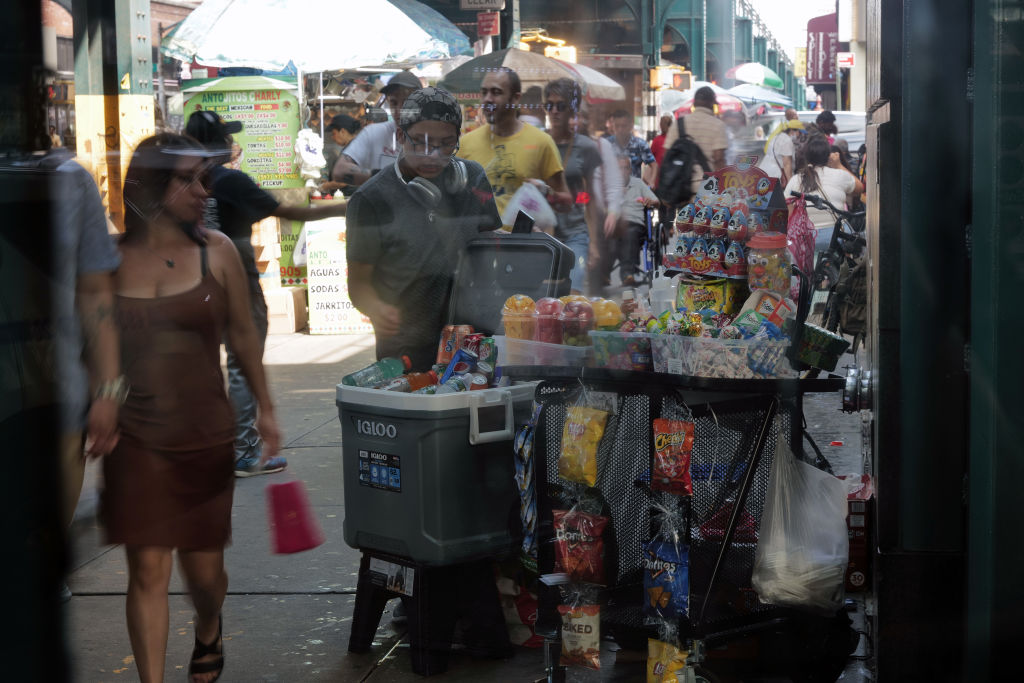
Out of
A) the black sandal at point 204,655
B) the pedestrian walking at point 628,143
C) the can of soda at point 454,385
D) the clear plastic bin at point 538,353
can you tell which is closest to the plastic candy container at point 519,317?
the clear plastic bin at point 538,353

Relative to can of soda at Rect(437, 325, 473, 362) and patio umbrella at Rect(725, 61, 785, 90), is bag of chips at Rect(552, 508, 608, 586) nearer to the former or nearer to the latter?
can of soda at Rect(437, 325, 473, 362)

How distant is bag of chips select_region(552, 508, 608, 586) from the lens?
11.6 feet

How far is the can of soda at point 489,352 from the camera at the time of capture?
13.4ft

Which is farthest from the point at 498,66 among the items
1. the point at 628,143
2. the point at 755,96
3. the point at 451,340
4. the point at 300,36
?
the point at 755,96

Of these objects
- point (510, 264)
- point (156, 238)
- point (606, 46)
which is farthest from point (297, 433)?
point (606, 46)

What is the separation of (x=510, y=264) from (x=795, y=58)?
5216cm

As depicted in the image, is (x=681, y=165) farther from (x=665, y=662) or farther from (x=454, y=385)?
(x=665, y=662)

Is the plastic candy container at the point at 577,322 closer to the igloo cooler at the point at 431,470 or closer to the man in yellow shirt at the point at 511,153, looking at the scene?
the igloo cooler at the point at 431,470

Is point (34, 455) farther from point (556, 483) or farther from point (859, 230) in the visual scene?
point (859, 230)

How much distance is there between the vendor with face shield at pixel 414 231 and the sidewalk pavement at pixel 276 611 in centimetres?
105

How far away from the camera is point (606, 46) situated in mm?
30531

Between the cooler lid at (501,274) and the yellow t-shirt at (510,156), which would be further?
the yellow t-shirt at (510,156)

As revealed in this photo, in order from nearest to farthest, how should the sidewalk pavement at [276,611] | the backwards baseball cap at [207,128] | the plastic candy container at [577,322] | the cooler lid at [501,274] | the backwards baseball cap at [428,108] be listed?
1. the plastic candy container at [577,322]
2. the sidewalk pavement at [276,611]
3. the cooler lid at [501,274]
4. the backwards baseball cap at [428,108]
5. the backwards baseball cap at [207,128]

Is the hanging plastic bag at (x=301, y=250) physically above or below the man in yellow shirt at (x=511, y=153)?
below
